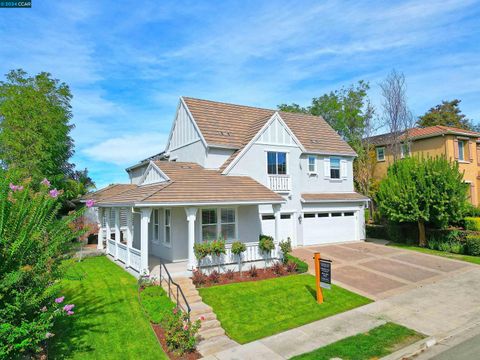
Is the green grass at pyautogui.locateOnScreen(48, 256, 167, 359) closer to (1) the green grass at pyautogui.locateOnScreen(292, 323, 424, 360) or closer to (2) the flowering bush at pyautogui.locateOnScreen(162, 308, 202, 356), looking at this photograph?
(2) the flowering bush at pyautogui.locateOnScreen(162, 308, 202, 356)

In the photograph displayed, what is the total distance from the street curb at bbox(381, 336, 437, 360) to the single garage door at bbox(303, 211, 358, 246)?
528 inches

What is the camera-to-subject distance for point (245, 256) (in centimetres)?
1566

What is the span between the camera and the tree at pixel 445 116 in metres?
51.8

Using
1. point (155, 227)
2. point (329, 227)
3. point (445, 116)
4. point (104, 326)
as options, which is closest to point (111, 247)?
point (155, 227)

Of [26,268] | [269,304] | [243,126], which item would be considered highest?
[243,126]

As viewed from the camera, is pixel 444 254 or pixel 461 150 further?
pixel 461 150

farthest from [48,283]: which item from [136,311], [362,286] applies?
[362,286]

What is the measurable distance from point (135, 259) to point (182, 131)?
10.8 meters

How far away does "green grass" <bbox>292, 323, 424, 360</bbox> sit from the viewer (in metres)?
8.38

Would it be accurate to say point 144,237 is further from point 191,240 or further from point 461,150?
point 461,150

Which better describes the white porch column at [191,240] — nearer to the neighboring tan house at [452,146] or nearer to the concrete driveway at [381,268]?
the concrete driveway at [381,268]

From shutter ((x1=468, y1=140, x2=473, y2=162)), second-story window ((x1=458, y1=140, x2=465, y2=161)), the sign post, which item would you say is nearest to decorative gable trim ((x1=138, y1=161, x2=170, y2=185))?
the sign post

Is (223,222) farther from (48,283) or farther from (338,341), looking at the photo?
(48,283)

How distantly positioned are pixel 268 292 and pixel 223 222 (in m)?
5.25
